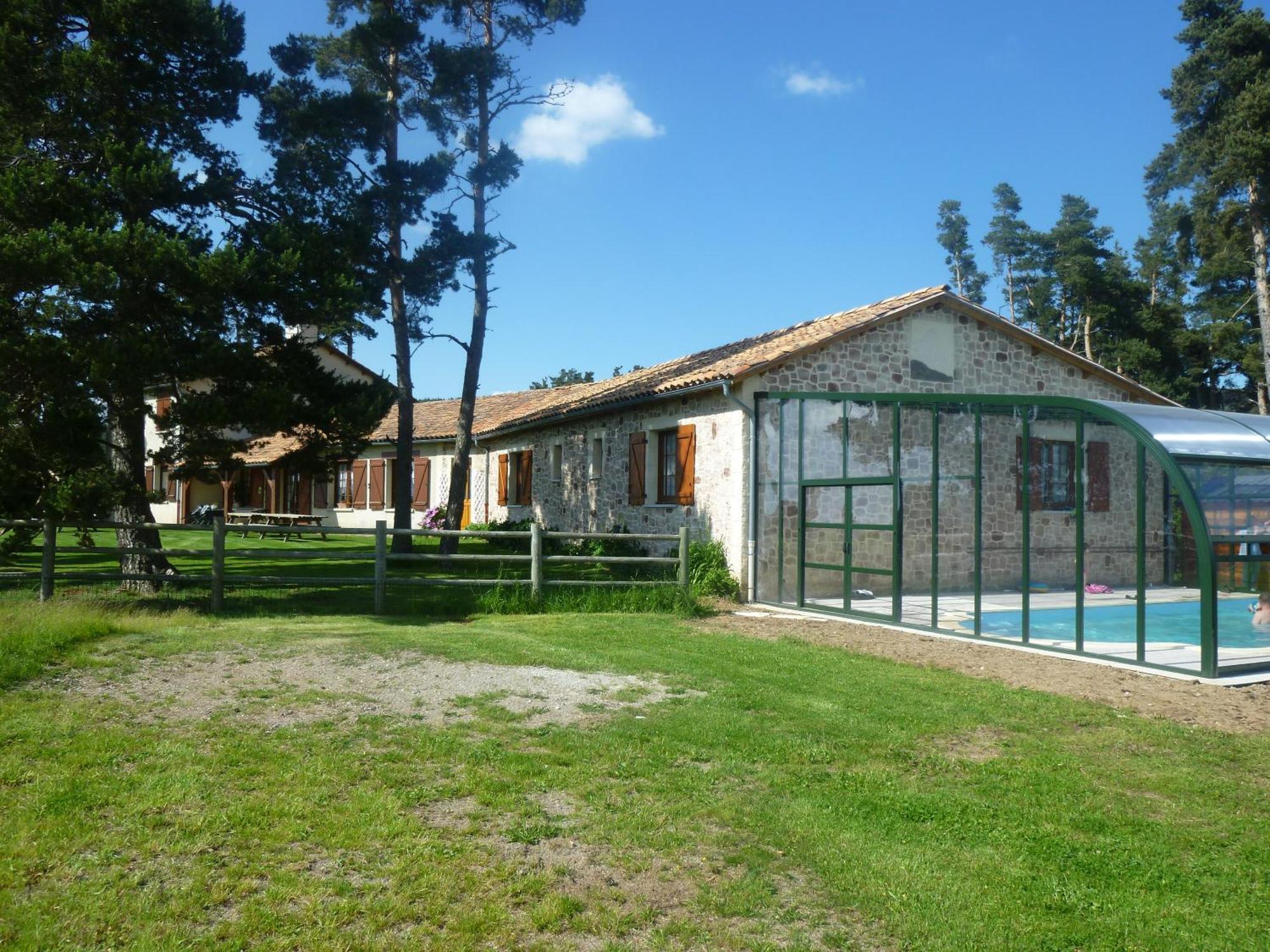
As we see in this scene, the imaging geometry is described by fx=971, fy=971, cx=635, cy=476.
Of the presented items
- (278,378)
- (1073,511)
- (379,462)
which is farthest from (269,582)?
(379,462)

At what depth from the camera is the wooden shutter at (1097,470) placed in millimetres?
8766

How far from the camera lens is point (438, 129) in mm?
19234

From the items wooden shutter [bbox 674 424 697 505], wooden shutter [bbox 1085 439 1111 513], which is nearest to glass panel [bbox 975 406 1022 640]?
wooden shutter [bbox 1085 439 1111 513]

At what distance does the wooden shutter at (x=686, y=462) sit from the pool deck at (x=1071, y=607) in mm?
3181

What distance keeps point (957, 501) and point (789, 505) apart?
278cm

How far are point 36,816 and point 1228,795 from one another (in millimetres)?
5447

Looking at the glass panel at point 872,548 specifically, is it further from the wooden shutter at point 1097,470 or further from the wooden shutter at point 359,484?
the wooden shutter at point 359,484

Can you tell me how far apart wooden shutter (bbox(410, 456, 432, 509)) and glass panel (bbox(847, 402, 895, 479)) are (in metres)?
16.4

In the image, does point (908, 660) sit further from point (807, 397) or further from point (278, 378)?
point (278, 378)

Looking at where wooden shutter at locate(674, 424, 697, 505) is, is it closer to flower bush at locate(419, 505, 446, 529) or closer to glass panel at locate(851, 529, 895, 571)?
glass panel at locate(851, 529, 895, 571)

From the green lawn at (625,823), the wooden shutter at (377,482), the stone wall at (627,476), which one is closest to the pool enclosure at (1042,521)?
the stone wall at (627,476)

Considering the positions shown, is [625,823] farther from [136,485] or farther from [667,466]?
[667,466]


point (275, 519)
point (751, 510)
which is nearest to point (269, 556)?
point (751, 510)

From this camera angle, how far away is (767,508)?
12.8m
